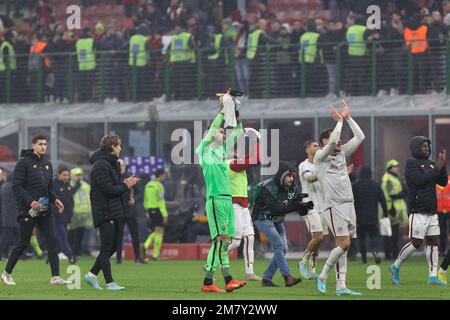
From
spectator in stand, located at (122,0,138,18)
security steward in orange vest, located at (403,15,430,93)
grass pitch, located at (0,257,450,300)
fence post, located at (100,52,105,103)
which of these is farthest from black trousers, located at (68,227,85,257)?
spectator in stand, located at (122,0,138,18)

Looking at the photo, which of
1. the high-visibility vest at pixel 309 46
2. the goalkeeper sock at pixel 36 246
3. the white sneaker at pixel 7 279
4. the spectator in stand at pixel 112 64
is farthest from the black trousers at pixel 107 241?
the spectator in stand at pixel 112 64

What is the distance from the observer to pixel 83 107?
121 ft

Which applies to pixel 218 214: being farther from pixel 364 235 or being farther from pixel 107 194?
pixel 364 235

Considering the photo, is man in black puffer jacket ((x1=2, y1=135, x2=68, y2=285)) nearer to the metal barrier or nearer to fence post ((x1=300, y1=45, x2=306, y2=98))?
the metal barrier

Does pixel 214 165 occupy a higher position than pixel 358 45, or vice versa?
pixel 358 45

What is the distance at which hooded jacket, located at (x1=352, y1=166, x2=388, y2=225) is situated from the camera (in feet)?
94.9

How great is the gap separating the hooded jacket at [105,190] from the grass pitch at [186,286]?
1027mm

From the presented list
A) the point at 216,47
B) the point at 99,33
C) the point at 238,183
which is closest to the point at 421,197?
the point at 238,183

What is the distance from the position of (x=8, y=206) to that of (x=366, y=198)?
7.59 meters

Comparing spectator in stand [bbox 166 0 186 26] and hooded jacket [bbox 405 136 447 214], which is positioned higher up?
spectator in stand [bbox 166 0 186 26]

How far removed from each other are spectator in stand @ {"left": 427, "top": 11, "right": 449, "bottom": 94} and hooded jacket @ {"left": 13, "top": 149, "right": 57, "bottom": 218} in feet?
47.8

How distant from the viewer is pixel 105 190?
1962 centimetres
